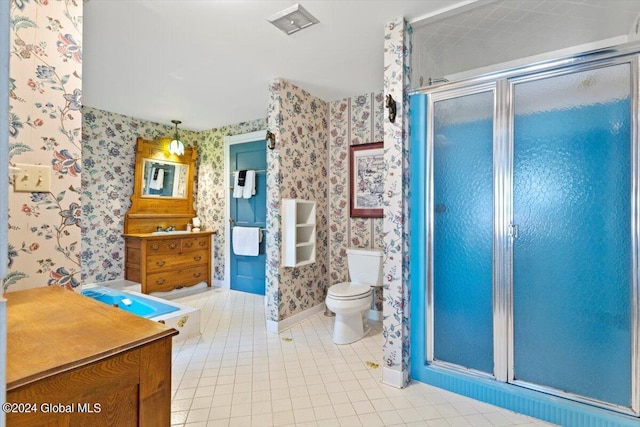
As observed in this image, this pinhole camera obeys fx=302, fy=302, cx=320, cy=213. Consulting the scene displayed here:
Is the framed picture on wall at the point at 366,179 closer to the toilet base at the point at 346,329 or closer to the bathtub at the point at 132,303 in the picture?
the toilet base at the point at 346,329

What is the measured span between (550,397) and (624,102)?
1.61 metres

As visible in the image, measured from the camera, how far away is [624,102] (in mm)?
1544

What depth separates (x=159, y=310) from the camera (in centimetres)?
279

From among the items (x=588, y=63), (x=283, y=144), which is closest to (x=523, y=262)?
(x=588, y=63)

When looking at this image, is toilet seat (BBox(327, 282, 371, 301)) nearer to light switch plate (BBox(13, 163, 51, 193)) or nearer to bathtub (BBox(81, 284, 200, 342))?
bathtub (BBox(81, 284, 200, 342))

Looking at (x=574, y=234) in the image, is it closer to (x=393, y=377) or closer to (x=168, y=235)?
(x=393, y=377)

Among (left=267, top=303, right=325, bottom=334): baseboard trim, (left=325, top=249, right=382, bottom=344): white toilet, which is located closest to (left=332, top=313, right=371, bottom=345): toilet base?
(left=325, top=249, right=382, bottom=344): white toilet

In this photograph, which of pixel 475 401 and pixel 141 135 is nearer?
pixel 475 401

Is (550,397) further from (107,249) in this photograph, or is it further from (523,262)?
(107,249)

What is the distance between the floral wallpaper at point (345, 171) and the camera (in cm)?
323

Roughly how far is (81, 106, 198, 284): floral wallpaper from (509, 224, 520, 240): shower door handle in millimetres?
4295

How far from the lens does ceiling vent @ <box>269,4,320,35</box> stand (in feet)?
6.25

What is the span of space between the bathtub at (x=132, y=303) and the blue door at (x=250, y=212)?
1.37 metres

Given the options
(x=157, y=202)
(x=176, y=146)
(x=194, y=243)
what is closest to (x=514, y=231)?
(x=194, y=243)
